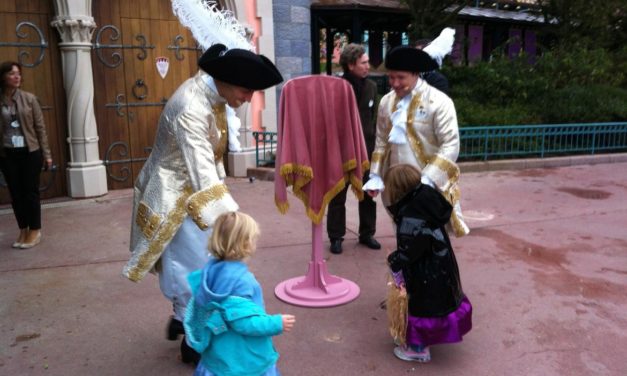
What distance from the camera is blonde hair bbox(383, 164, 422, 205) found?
10.2 ft

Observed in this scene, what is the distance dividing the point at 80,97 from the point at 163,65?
1.27 metres

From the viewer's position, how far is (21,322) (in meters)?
3.75

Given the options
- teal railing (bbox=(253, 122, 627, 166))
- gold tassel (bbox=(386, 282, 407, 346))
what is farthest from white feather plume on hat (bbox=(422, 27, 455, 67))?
teal railing (bbox=(253, 122, 627, 166))

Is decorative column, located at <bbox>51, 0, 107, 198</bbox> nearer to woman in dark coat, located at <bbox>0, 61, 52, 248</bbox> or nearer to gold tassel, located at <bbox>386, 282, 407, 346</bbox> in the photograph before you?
woman in dark coat, located at <bbox>0, 61, 52, 248</bbox>

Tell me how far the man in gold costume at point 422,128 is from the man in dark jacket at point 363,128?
98 centimetres

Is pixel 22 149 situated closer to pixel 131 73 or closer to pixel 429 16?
pixel 131 73

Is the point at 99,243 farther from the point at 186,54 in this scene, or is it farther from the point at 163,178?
the point at 186,54

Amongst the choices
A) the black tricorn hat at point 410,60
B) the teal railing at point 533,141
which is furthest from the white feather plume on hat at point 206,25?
the teal railing at point 533,141

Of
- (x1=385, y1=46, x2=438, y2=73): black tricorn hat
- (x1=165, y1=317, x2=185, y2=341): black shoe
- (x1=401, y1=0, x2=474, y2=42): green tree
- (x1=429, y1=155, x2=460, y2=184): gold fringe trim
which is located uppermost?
(x1=401, y1=0, x2=474, y2=42): green tree

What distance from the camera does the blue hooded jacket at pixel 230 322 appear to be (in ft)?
7.36

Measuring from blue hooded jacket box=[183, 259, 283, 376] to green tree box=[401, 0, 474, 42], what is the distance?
1011 cm

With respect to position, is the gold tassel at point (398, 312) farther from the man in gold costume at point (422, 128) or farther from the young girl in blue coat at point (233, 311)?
the young girl in blue coat at point (233, 311)

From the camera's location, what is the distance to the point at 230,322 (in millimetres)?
2260

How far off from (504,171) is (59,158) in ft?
22.4
